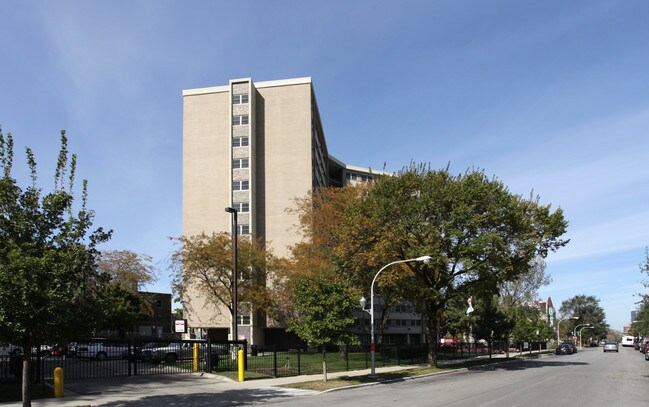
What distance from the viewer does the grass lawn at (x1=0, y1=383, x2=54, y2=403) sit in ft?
59.2

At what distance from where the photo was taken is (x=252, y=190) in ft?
207

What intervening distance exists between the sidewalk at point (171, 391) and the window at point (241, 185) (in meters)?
38.2

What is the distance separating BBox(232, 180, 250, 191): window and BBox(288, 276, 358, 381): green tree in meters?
38.8

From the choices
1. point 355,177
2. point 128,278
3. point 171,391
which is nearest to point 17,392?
point 171,391

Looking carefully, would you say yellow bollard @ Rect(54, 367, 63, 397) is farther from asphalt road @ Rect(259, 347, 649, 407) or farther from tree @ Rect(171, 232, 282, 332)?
tree @ Rect(171, 232, 282, 332)

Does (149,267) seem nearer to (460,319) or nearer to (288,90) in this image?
(288,90)

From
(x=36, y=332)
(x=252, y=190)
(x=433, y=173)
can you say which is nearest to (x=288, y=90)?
(x=252, y=190)

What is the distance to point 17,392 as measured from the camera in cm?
1897

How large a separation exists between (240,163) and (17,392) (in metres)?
46.2

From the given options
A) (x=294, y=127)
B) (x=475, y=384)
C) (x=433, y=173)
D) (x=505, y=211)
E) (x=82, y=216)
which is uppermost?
(x=294, y=127)

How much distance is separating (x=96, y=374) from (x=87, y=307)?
14163mm

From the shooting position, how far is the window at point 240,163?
63.6 metres

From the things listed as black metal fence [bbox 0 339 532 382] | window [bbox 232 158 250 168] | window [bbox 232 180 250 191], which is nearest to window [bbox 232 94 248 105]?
window [bbox 232 158 250 168]

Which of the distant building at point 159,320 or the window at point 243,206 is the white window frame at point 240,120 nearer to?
the window at point 243,206
